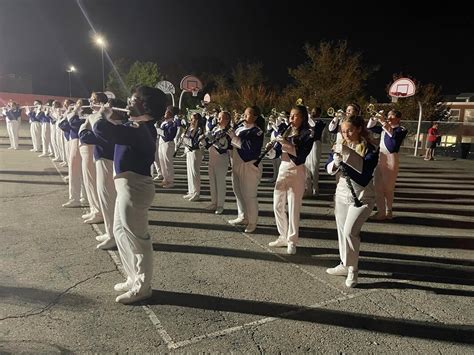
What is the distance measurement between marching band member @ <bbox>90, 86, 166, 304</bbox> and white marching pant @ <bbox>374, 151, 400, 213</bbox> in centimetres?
499

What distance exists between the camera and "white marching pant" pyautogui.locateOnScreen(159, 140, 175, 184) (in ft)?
32.6

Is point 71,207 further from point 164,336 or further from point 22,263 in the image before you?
point 164,336

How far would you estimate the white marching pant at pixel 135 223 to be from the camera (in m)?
3.67

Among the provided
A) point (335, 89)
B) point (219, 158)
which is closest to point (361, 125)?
point (219, 158)

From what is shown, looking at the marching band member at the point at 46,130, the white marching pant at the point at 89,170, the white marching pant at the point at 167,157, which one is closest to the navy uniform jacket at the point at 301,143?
the white marching pant at the point at 89,170

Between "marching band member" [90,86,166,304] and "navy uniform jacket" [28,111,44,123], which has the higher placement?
"navy uniform jacket" [28,111,44,123]

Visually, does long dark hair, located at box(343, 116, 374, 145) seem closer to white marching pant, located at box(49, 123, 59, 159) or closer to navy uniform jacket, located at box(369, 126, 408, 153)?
navy uniform jacket, located at box(369, 126, 408, 153)

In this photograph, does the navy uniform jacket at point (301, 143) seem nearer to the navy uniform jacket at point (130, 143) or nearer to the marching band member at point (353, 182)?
the marching band member at point (353, 182)

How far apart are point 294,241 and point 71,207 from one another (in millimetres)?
4628

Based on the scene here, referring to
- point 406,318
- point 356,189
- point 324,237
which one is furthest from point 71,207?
point 406,318

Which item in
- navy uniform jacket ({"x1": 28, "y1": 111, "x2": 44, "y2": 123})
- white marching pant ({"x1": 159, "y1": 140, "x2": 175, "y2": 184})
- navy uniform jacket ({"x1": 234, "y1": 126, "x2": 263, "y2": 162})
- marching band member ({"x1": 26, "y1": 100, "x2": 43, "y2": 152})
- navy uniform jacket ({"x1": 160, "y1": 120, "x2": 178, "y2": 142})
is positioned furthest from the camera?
navy uniform jacket ({"x1": 28, "y1": 111, "x2": 44, "y2": 123})

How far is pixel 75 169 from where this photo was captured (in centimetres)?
735

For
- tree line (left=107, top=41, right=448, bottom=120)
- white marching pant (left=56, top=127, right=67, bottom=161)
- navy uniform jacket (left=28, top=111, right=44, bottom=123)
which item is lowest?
white marching pant (left=56, top=127, right=67, bottom=161)

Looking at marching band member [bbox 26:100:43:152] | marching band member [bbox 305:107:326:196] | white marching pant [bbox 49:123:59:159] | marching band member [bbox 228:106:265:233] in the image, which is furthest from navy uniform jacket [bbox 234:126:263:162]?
marching band member [bbox 26:100:43:152]
